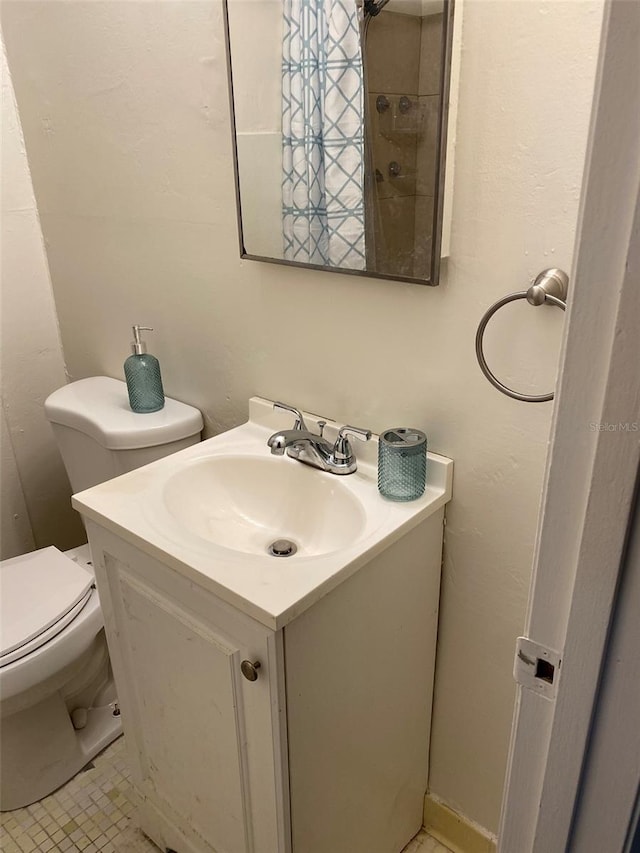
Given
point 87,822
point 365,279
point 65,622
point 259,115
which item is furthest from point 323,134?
point 87,822

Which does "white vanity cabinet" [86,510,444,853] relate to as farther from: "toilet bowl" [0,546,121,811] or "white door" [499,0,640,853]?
"white door" [499,0,640,853]

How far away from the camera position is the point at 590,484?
17.9 inches

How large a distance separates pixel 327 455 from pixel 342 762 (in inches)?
20.6

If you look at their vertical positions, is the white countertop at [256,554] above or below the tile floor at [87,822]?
above

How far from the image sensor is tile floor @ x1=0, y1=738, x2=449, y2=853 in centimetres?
143

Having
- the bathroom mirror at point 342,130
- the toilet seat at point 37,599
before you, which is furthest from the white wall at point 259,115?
the toilet seat at point 37,599

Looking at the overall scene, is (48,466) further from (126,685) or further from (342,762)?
(342,762)

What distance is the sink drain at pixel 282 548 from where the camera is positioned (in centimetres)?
117

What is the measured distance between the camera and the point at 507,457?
107 cm

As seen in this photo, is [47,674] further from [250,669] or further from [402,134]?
[402,134]

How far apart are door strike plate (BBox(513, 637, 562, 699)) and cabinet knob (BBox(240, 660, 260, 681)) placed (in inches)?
18.5

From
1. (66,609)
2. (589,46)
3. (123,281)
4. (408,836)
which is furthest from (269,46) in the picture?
(408,836)

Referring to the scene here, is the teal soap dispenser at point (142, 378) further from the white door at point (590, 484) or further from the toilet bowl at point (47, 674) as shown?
the white door at point (590, 484)

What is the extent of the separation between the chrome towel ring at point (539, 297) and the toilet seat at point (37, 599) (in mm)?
1032
